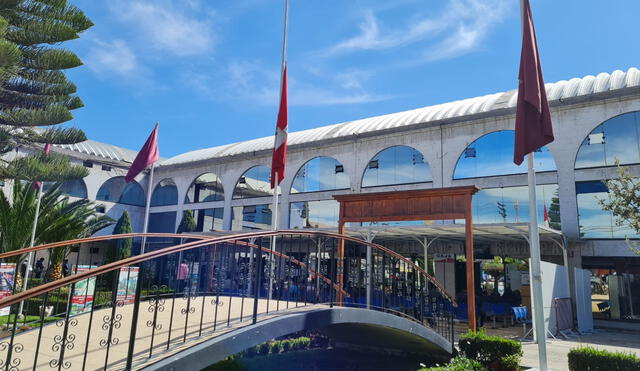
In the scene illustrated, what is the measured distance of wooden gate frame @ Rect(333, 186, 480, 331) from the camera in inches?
350

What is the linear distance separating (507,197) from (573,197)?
7.76ft

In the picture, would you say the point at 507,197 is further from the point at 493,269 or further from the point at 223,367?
the point at 223,367

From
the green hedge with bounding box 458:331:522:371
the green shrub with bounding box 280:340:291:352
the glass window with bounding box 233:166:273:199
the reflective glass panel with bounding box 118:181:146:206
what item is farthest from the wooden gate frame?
the reflective glass panel with bounding box 118:181:146:206

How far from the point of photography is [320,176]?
24203 mm

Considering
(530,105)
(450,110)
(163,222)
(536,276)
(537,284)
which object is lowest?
(537,284)

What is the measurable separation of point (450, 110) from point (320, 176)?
7492mm

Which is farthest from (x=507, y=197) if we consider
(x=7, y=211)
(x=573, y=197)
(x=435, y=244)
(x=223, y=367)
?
(x=7, y=211)

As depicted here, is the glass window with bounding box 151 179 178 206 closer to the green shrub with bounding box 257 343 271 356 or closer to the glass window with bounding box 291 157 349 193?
the glass window with bounding box 291 157 349 193

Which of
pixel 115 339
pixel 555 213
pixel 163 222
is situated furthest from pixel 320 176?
Answer: pixel 115 339

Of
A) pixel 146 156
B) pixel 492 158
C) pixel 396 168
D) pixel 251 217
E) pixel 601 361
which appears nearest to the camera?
pixel 601 361

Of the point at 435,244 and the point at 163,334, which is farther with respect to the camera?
the point at 435,244

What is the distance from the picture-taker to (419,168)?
20938 mm

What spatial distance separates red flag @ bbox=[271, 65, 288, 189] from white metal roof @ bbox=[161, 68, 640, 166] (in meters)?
11.4

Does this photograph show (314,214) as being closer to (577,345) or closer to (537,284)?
(577,345)
